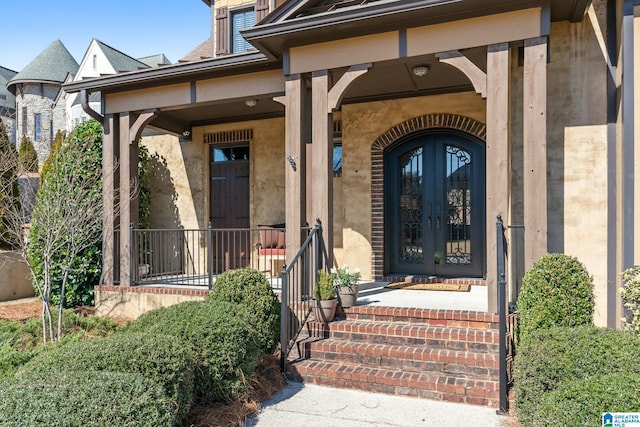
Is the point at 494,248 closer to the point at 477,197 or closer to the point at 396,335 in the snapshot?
the point at 396,335

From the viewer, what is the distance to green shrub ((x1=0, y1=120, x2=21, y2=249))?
630cm

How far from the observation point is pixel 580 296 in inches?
139

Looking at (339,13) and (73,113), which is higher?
(73,113)

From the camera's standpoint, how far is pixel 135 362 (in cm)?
276

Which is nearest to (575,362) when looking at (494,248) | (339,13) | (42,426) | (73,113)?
(494,248)

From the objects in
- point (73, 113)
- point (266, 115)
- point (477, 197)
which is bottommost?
point (477, 197)

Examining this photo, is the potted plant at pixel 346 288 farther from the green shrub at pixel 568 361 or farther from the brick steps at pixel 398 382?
the green shrub at pixel 568 361

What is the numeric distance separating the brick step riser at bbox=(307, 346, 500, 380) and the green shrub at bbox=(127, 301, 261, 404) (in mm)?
847

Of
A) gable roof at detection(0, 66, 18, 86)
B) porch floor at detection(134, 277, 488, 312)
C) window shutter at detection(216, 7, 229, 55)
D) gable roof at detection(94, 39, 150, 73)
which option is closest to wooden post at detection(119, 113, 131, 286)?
window shutter at detection(216, 7, 229, 55)

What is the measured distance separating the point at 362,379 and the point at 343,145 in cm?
409

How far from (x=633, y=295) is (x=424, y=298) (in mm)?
2087

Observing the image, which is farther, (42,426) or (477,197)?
(477,197)

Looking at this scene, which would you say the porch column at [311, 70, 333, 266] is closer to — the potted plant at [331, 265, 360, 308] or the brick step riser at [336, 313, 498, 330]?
the potted plant at [331, 265, 360, 308]

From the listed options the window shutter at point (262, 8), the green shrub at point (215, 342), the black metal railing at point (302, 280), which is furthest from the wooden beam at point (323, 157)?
the window shutter at point (262, 8)
